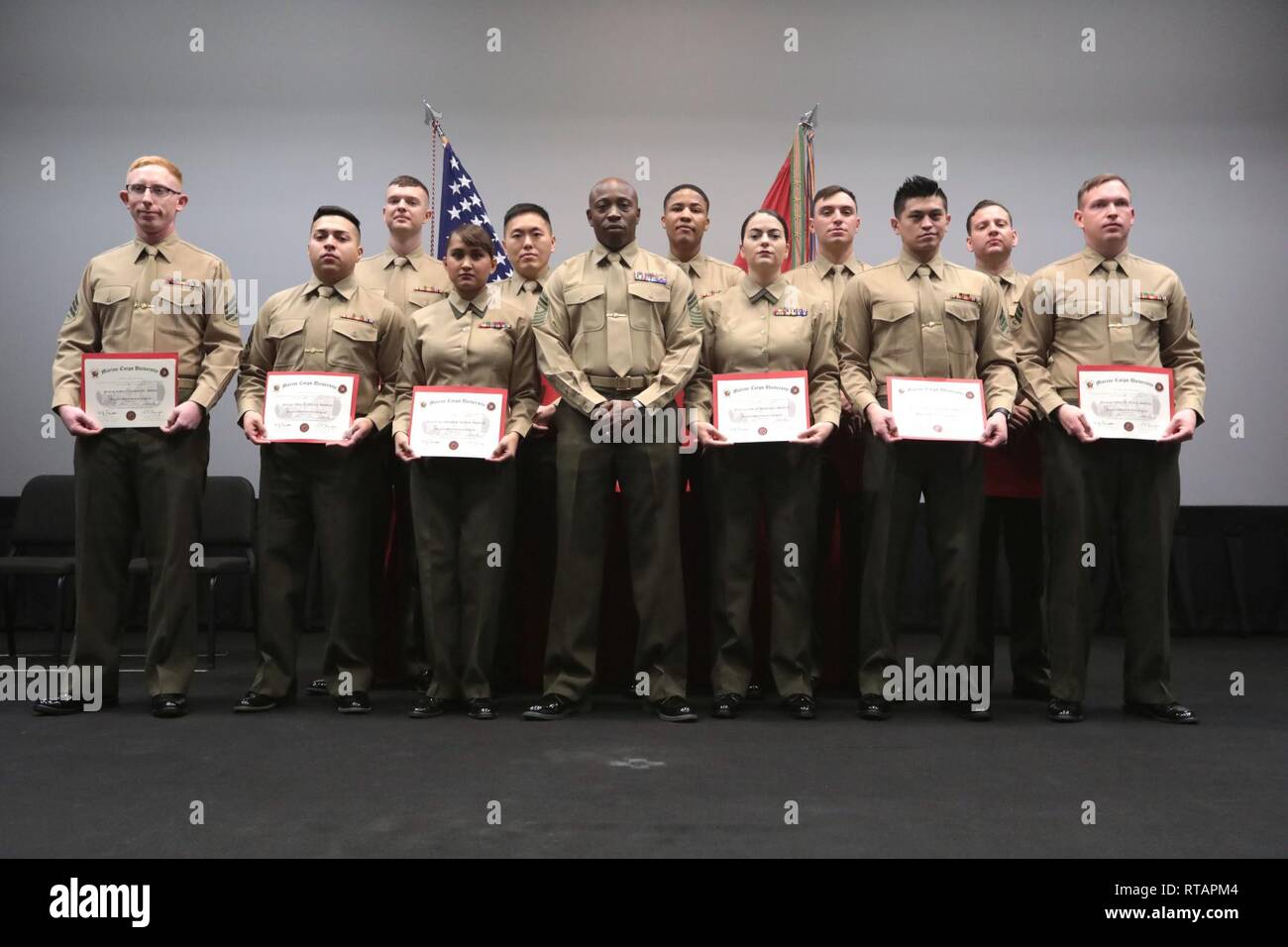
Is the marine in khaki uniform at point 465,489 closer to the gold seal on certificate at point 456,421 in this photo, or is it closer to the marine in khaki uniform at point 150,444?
the gold seal on certificate at point 456,421

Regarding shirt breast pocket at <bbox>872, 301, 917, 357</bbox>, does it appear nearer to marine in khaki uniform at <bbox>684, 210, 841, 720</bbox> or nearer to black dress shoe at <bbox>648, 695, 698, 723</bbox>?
marine in khaki uniform at <bbox>684, 210, 841, 720</bbox>

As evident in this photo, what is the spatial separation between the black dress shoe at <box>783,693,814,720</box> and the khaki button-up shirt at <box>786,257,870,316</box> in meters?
1.89

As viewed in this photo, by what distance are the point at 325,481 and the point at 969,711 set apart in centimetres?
257

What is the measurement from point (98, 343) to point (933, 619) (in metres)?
5.13

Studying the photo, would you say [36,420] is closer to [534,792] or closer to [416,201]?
[416,201]

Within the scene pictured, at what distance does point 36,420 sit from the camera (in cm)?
696

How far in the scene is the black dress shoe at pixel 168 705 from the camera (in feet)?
12.3

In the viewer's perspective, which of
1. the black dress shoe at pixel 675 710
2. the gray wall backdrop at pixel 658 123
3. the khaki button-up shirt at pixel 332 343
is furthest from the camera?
the gray wall backdrop at pixel 658 123

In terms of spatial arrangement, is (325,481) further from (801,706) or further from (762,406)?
(801,706)

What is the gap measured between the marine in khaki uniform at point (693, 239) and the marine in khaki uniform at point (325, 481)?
1504 millimetres

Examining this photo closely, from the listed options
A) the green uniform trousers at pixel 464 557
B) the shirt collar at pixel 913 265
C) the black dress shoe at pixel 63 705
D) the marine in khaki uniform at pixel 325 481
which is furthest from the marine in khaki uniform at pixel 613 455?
the black dress shoe at pixel 63 705

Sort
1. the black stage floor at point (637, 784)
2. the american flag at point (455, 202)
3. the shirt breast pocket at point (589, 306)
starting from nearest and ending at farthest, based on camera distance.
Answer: the black stage floor at point (637, 784) → the shirt breast pocket at point (589, 306) → the american flag at point (455, 202)

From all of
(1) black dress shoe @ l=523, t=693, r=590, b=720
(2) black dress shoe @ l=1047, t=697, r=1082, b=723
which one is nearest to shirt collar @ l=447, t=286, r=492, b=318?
(1) black dress shoe @ l=523, t=693, r=590, b=720

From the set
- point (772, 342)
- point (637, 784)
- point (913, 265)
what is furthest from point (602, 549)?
point (913, 265)
